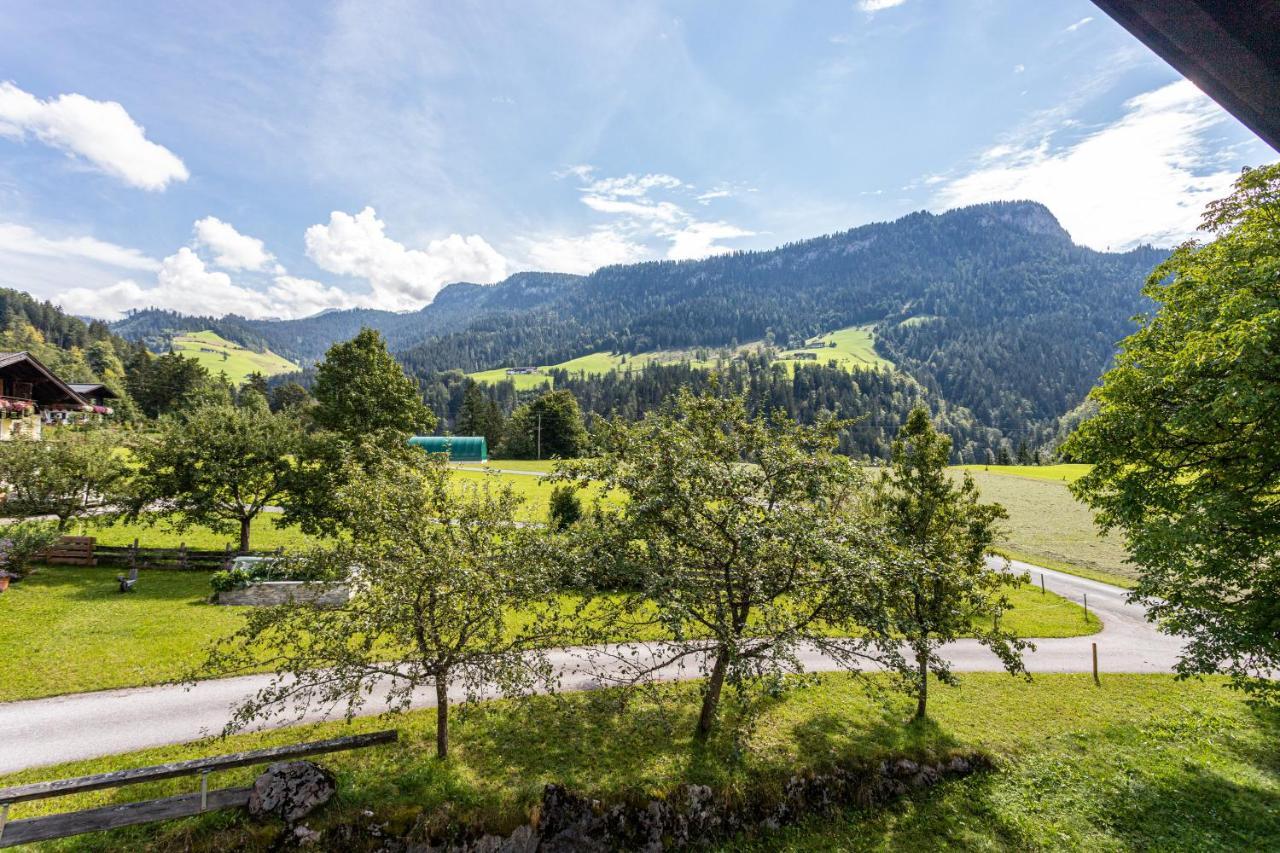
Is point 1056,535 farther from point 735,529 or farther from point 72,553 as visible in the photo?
point 72,553

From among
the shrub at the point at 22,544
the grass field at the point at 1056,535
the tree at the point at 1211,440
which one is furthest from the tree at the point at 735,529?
the shrub at the point at 22,544

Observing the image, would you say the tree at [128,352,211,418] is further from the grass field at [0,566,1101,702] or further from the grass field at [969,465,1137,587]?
the grass field at [969,465,1137,587]

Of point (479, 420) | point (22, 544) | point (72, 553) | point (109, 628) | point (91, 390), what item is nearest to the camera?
point (109, 628)

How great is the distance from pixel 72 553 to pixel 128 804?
22616mm

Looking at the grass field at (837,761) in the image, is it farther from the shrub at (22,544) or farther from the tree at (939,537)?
the shrub at (22,544)

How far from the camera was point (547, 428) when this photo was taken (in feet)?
286

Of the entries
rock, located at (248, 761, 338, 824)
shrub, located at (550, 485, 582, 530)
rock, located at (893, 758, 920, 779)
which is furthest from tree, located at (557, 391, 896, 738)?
shrub, located at (550, 485, 582, 530)

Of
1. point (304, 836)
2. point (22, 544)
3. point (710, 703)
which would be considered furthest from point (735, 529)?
point (22, 544)

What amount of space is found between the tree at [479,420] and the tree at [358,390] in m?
55.3

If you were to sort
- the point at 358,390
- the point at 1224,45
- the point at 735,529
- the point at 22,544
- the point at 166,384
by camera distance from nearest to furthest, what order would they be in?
the point at 1224,45, the point at 735,529, the point at 22,544, the point at 358,390, the point at 166,384

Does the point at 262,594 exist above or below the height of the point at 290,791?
above

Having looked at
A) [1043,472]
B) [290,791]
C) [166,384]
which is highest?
[166,384]

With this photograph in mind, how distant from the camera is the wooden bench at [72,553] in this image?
25219 millimetres

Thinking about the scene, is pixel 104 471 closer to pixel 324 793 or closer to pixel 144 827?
pixel 144 827
